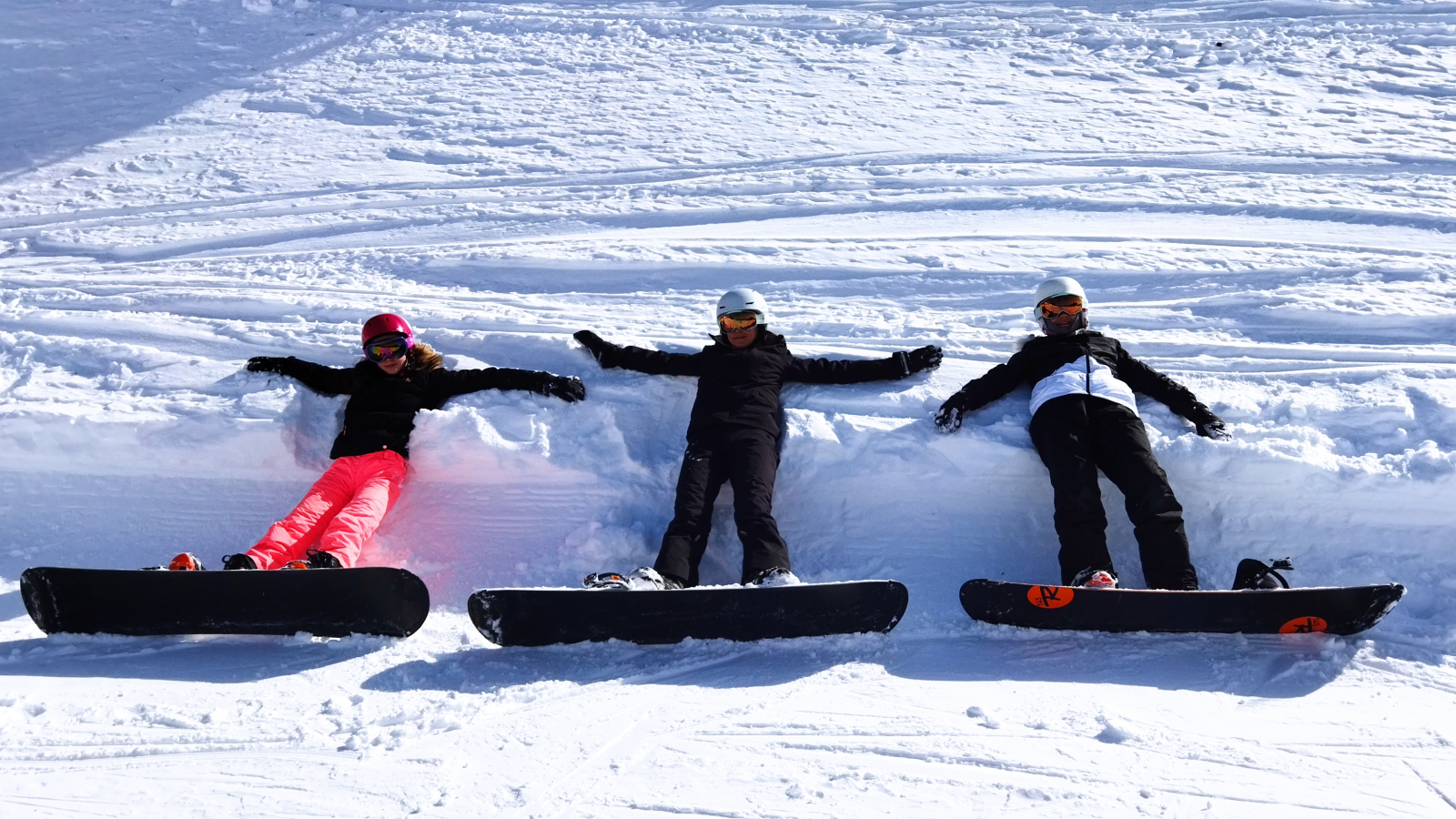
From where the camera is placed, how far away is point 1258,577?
12.3 ft

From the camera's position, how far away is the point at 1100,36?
366 inches

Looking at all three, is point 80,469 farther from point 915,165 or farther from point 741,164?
point 915,165

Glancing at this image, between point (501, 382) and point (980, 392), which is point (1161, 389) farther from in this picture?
point (501, 382)

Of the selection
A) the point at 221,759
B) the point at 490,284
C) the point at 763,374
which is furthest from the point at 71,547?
the point at 763,374

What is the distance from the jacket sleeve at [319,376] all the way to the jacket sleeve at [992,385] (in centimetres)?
292

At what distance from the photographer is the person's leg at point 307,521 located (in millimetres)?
4062

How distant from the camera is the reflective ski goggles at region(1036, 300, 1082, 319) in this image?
188 inches

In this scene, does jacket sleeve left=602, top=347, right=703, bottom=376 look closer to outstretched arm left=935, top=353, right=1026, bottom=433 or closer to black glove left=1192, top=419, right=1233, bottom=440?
outstretched arm left=935, top=353, right=1026, bottom=433

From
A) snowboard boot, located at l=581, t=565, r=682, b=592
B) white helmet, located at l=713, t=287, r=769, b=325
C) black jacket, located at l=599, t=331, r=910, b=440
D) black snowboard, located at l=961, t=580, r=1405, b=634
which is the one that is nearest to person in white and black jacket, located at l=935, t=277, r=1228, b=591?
black snowboard, located at l=961, t=580, r=1405, b=634

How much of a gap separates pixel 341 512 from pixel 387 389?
786 millimetres

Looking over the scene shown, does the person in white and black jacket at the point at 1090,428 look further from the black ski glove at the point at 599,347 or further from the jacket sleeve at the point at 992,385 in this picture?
the black ski glove at the point at 599,347

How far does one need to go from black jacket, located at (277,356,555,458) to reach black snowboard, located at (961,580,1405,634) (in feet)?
8.24

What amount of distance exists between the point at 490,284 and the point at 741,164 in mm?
2287

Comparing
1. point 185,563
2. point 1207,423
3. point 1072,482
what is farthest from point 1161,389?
point 185,563
